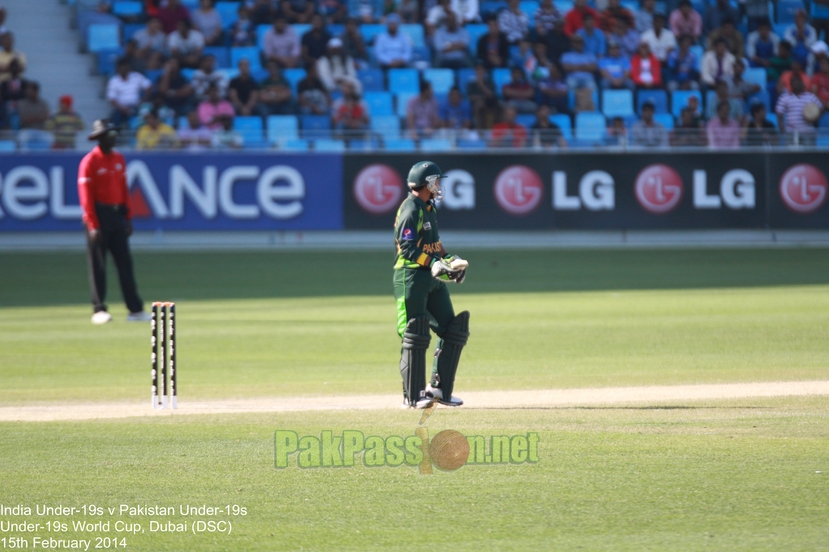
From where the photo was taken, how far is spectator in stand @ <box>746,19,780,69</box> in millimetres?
27861

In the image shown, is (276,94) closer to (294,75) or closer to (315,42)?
(294,75)

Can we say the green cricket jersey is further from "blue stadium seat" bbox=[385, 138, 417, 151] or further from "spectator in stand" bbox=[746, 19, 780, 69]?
"spectator in stand" bbox=[746, 19, 780, 69]

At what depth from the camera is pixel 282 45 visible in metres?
26.5

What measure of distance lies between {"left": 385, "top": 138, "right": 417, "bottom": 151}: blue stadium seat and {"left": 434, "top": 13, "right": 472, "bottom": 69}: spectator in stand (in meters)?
4.11

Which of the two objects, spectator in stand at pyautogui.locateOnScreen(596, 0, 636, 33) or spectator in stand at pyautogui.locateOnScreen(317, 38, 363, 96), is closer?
spectator in stand at pyautogui.locateOnScreen(317, 38, 363, 96)

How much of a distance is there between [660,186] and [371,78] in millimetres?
7492

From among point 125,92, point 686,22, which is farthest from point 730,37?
point 125,92

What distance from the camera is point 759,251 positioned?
22.9 metres

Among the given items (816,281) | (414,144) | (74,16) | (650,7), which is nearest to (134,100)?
(74,16)

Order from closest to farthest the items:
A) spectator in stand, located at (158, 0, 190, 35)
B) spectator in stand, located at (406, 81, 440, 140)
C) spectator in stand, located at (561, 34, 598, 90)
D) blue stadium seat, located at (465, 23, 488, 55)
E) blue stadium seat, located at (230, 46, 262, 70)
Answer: spectator in stand, located at (406, 81, 440, 140) → spectator in stand, located at (158, 0, 190, 35) → spectator in stand, located at (561, 34, 598, 90) → blue stadium seat, located at (230, 46, 262, 70) → blue stadium seat, located at (465, 23, 488, 55)

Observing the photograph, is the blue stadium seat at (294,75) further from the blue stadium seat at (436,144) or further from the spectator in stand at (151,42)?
the blue stadium seat at (436,144)

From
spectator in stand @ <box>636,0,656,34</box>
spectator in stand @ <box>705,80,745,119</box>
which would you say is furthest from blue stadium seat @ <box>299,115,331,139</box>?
spectator in stand @ <box>636,0,656,34</box>

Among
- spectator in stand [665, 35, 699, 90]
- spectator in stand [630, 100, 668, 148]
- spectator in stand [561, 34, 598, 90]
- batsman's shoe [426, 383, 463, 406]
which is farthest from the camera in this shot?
spectator in stand [665, 35, 699, 90]

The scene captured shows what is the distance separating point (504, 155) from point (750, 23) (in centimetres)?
946
